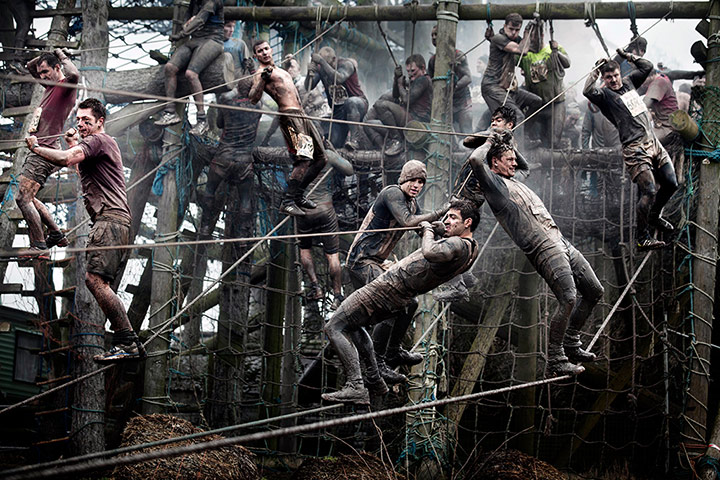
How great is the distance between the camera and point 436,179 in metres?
12.7

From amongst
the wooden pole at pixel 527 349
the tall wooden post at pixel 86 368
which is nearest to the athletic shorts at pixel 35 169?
the tall wooden post at pixel 86 368

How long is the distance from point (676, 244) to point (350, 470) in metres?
5.51

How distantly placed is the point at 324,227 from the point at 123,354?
526 centimetres

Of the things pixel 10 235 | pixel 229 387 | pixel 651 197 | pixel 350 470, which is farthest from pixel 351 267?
pixel 229 387

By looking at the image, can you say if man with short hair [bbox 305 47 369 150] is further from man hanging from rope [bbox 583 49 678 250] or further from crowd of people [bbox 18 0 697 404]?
man hanging from rope [bbox 583 49 678 250]

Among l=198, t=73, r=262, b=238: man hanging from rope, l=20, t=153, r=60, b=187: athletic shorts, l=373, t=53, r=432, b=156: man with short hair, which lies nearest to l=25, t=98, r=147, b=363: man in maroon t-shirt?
l=20, t=153, r=60, b=187: athletic shorts

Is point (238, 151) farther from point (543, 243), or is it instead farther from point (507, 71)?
point (543, 243)

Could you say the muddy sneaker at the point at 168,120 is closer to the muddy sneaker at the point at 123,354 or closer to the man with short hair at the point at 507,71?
the man with short hair at the point at 507,71

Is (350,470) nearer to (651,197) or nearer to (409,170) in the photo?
(409,170)

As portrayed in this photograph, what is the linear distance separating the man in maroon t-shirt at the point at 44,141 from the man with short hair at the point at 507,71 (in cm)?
586

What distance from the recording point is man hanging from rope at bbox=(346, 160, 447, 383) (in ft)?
30.0

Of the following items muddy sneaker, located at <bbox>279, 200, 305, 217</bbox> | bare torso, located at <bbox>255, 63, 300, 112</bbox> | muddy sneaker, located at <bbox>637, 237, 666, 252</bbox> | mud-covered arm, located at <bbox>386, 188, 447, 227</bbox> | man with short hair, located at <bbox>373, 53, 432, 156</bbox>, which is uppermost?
man with short hair, located at <bbox>373, 53, 432, 156</bbox>

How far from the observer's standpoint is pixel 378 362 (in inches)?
360

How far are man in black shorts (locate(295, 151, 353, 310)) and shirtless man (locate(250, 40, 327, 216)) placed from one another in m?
2.20
